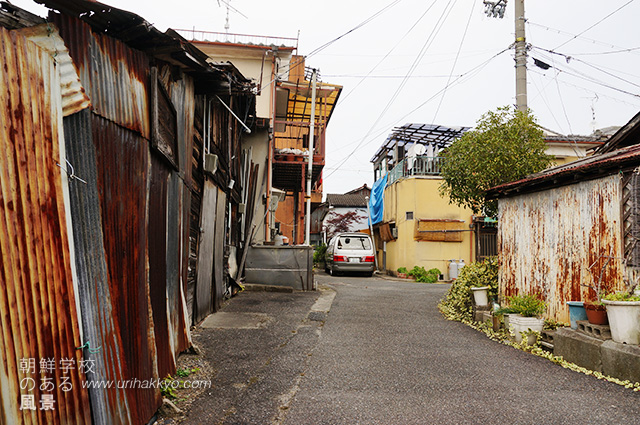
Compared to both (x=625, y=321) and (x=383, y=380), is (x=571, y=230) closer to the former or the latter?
(x=625, y=321)

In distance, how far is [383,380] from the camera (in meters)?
5.00

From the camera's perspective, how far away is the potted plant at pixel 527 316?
6934 mm

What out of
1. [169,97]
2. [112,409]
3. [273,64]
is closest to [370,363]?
[112,409]

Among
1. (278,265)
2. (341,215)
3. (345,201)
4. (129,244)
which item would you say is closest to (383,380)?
(129,244)

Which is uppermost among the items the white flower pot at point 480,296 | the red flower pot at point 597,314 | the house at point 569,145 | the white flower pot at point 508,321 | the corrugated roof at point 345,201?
the house at point 569,145

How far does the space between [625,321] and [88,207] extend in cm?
552

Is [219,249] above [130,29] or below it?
below

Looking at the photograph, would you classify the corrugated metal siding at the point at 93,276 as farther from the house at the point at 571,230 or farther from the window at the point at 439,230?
the window at the point at 439,230

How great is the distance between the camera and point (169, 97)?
4.88 metres

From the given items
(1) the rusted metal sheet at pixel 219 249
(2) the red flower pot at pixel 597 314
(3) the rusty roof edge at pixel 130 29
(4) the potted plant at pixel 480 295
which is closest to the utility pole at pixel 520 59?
(4) the potted plant at pixel 480 295

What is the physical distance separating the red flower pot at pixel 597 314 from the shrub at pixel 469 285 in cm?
333

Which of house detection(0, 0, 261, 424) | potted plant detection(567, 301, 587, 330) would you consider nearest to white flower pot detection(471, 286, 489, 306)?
potted plant detection(567, 301, 587, 330)

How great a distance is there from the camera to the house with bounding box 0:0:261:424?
2312 mm

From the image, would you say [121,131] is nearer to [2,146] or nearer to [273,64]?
[2,146]
